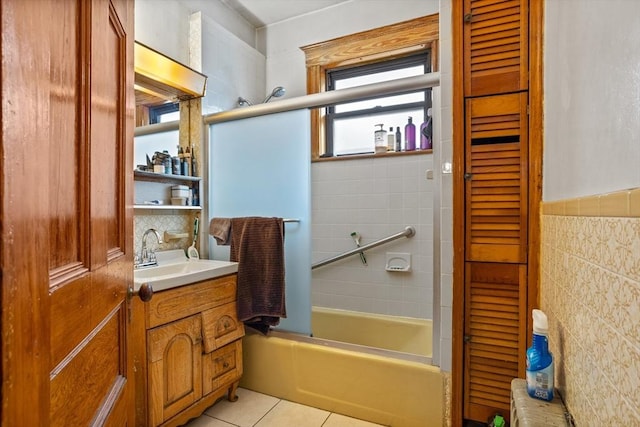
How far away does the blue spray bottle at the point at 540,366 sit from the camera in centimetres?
93

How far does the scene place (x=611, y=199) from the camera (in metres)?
0.59

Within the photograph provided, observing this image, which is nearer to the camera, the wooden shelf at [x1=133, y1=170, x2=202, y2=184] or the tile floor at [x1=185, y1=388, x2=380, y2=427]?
the tile floor at [x1=185, y1=388, x2=380, y2=427]

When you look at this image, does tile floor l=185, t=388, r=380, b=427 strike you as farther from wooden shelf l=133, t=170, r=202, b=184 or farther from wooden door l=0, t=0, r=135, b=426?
wooden shelf l=133, t=170, r=202, b=184

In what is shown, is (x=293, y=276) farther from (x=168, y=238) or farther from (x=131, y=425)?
(x=131, y=425)

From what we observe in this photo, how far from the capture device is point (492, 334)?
1.44 metres

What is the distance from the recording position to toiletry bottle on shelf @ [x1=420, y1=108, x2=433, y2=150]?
234 centimetres

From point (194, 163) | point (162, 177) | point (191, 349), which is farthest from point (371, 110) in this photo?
point (191, 349)

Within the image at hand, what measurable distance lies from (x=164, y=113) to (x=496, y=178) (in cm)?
199

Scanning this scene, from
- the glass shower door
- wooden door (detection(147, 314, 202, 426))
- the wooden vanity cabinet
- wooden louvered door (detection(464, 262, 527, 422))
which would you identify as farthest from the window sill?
wooden door (detection(147, 314, 202, 426))

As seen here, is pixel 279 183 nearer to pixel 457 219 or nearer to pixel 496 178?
pixel 457 219

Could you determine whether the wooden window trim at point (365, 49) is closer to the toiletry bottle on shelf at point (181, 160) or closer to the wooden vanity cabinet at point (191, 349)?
the toiletry bottle on shelf at point (181, 160)

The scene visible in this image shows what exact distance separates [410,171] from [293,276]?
1162 millimetres

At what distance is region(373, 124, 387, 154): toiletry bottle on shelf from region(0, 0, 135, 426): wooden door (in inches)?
74.5

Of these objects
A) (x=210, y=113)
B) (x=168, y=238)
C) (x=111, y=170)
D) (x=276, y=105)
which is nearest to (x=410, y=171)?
(x=276, y=105)
